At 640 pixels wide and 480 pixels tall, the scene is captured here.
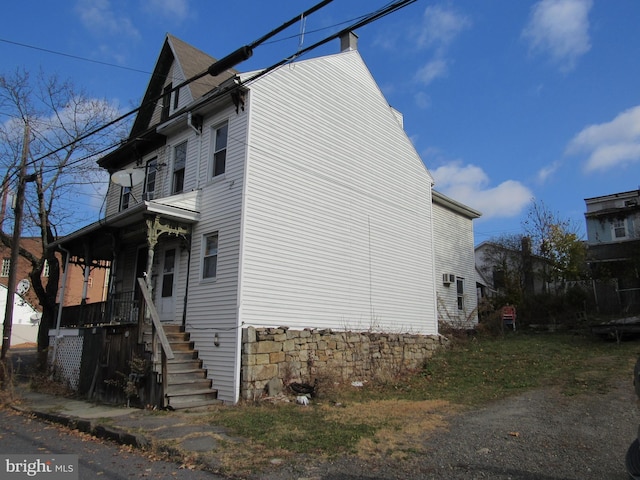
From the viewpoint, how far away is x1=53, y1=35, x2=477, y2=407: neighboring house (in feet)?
37.1

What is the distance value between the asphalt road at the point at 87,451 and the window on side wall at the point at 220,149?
7.07 meters

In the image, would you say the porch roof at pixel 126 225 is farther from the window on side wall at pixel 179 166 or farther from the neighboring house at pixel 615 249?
the neighboring house at pixel 615 249

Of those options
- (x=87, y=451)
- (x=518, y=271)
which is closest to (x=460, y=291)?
(x=518, y=271)

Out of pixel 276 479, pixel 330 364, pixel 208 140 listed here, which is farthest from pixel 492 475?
pixel 208 140

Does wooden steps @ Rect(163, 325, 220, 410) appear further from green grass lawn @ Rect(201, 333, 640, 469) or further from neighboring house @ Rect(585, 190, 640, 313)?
neighboring house @ Rect(585, 190, 640, 313)

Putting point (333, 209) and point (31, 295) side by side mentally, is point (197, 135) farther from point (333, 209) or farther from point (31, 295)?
point (31, 295)

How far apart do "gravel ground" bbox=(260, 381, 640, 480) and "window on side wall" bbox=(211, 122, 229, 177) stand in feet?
27.7

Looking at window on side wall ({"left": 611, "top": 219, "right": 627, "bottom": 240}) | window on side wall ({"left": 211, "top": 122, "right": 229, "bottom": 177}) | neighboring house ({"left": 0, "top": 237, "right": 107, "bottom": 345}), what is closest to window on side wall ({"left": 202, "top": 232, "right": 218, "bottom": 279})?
window on side wall ({"left": 211, "top": 122, "right": 229, "bottom": 177})

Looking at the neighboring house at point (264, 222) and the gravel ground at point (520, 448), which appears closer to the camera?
the gravel ground at point (520, 448)

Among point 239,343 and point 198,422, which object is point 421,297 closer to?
point 239,343

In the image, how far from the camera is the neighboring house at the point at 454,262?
20.7m

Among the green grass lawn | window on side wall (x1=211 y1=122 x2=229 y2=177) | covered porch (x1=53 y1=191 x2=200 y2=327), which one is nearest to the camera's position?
the green grass lawn

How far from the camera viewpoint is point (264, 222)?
38.8 ft

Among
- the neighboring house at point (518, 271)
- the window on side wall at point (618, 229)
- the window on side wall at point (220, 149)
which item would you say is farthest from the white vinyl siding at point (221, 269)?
the window on side wall at point (618, 229)
